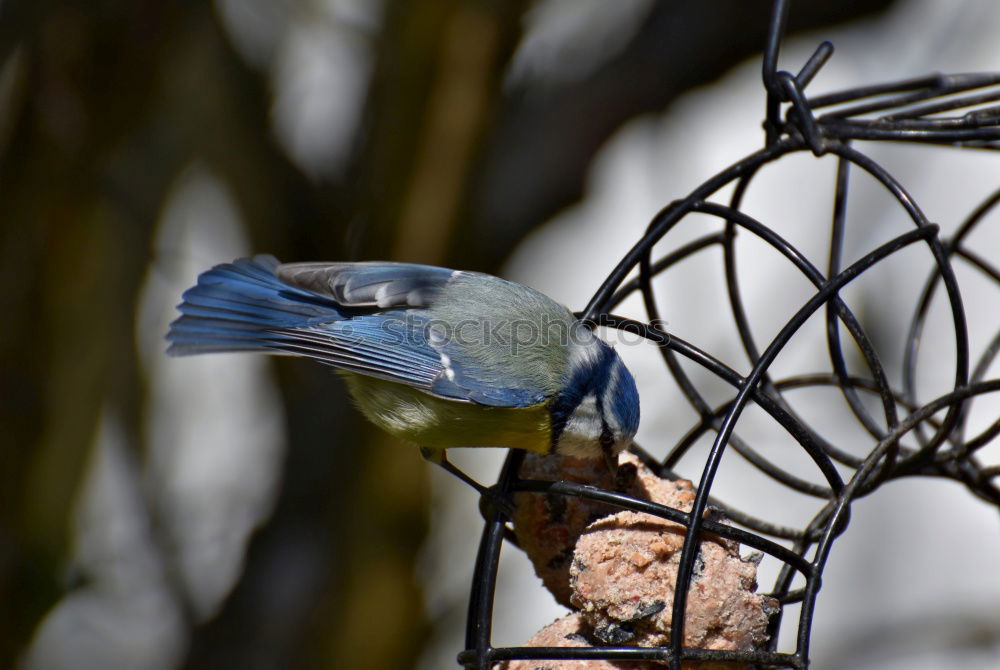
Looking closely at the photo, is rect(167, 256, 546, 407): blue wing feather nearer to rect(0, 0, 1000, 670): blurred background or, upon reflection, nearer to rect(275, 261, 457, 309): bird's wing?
rect(275, 261, 457, 309): bird's wing

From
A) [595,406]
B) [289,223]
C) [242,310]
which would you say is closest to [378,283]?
[242,310]

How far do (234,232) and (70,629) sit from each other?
5.24ft

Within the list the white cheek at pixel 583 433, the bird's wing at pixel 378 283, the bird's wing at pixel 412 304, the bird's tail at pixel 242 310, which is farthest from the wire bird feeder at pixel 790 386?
the bird's tail at pixel 242 310

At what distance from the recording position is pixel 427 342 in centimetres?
161

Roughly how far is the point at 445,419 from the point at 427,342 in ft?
0.44

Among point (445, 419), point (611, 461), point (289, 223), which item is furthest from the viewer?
point (289, 223)

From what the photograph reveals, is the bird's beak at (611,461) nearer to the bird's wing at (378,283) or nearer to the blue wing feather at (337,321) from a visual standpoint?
the blue wing feather at (337,321)

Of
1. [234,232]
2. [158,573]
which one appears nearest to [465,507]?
[158,573]

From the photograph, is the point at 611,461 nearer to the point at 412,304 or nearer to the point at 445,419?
the point at 445,419

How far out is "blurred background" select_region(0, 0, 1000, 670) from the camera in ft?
8.53

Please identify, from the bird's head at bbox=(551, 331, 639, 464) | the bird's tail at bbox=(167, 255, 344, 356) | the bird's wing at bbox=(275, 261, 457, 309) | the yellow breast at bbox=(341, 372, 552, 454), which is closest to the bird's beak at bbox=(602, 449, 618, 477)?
the bird's head at bbox=(551, 331, 639, 464)

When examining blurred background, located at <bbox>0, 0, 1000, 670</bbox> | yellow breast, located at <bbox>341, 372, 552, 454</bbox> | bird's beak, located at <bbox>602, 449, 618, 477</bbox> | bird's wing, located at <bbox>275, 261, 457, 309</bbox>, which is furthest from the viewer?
blurred background, located at <bbox>0, 0, 1000, 670</bbox>

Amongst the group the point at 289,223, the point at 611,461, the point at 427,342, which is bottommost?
the point at 611,461

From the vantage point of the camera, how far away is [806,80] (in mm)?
1320
